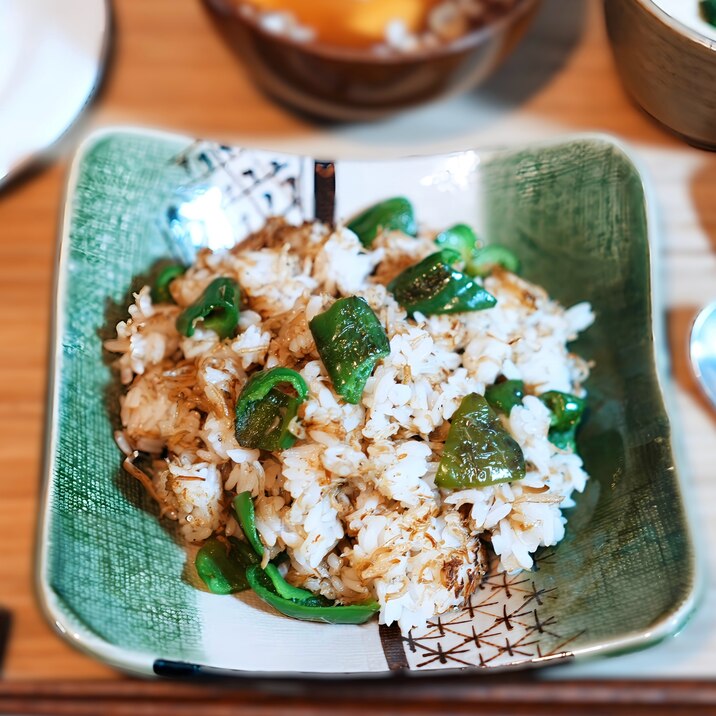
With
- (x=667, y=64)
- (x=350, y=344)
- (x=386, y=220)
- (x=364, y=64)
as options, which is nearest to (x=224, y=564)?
(x=350, y=344)

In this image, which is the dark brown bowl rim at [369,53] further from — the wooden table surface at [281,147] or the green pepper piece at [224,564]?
the green pepper piece at [224,564]

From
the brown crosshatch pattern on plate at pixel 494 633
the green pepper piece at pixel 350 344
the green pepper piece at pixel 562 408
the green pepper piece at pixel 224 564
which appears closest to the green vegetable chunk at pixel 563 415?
the green pepper piece at pixel 562 408

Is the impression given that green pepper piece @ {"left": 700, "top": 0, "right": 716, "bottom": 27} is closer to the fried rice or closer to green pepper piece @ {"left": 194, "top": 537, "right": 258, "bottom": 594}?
the fried rice

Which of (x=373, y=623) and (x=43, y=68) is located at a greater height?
(x=43, y=68)

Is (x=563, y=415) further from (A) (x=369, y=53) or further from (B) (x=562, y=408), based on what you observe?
(A) (x=369, y=53)

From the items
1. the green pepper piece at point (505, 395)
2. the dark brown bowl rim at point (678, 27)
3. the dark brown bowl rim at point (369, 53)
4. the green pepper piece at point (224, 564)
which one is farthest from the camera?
the dark brown bowl rim at point (369, 53)

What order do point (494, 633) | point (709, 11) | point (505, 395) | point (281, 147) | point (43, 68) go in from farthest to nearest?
point (281, 147)
point (43, 68)
point (709, 11)
point (505, 395)
point (494, 633)
